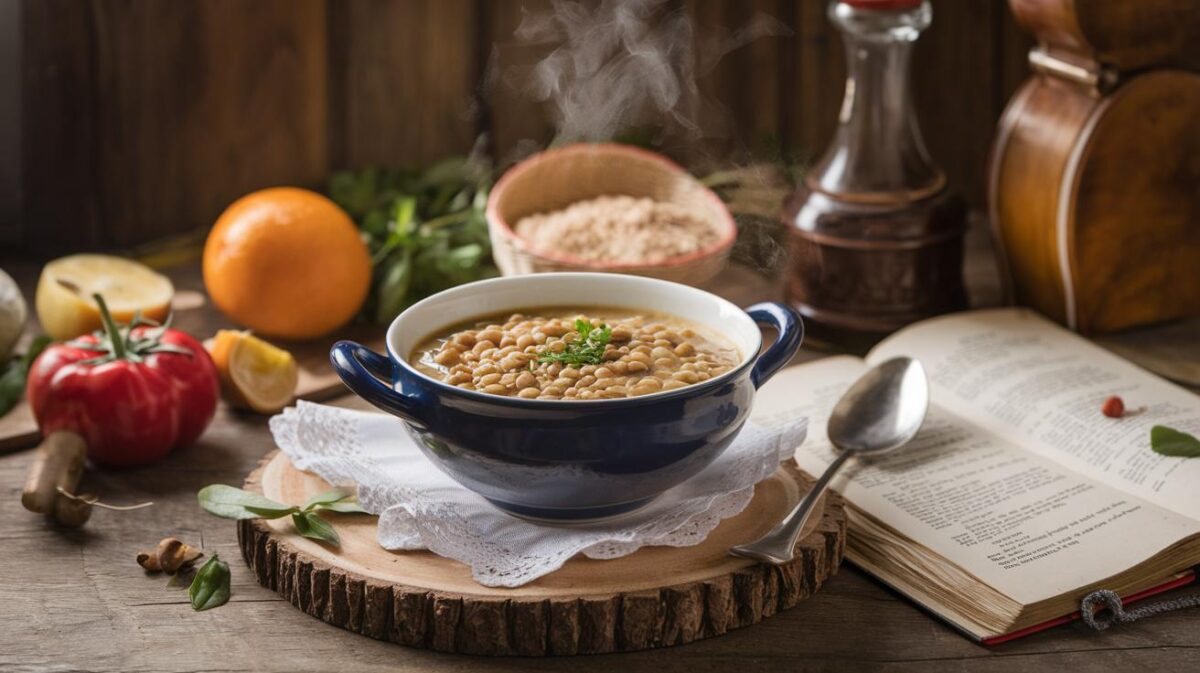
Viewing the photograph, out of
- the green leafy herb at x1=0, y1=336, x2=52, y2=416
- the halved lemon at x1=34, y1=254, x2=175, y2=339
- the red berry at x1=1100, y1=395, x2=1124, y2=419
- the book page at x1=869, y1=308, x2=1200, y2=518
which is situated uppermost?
the red berry at x1=1100, y1=395, x2=1124, y2=419

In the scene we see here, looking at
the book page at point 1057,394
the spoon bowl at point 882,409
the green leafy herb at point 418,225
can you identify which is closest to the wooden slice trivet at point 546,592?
the spoon bowl at point 882,409

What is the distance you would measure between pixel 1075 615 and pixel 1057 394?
0.53m

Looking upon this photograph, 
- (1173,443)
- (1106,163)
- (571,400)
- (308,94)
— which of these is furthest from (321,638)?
(308,94)

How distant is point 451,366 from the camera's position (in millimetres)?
1416

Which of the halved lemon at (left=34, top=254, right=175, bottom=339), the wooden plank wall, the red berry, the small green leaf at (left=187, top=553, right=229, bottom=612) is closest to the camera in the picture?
the small green leaf at (left=187, top=553, right=229, bottom=612)

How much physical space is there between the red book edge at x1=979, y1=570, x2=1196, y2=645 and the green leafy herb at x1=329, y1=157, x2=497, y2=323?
1158 millimetres

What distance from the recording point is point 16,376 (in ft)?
6.21

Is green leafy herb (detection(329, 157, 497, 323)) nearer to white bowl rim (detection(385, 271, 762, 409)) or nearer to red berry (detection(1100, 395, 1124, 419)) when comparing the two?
white bowl rim (detection(385, 271, 762, 409))

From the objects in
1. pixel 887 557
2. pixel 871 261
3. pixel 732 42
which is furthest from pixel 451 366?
pixel 732 42

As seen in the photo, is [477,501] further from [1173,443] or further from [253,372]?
[1173,443]

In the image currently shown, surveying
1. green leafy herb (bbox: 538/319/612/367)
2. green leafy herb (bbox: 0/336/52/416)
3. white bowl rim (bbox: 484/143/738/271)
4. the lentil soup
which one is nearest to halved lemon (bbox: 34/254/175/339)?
green leafy herb (bbox: 0/336/52/416)

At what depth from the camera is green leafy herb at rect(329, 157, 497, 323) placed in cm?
222

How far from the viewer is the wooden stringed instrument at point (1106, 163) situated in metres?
2.01

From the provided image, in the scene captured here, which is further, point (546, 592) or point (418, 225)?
point (418, 225)
